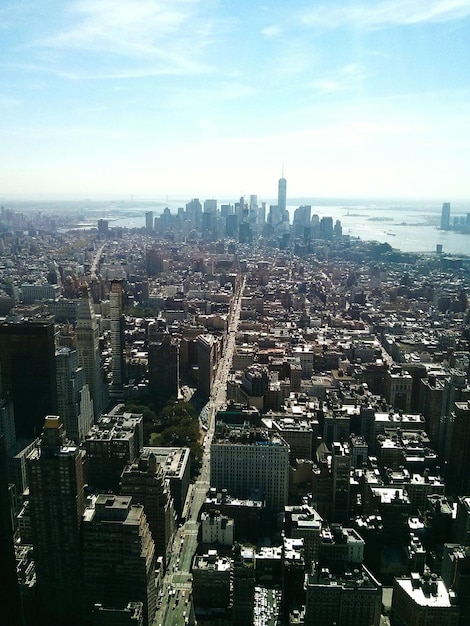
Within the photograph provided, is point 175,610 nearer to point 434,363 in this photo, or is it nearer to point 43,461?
point 43,461

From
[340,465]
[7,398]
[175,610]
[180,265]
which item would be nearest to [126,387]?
[7,398]

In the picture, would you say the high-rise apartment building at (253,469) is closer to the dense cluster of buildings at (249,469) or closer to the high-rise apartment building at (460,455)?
the dense cluster of buildings at (249,469)

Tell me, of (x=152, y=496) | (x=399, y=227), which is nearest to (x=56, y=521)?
(x=152, y=496)

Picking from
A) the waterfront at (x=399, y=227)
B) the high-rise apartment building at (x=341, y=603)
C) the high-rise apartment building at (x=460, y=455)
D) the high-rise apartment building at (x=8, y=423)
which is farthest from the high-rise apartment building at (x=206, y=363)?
the waterfront at (x=399, y=227)

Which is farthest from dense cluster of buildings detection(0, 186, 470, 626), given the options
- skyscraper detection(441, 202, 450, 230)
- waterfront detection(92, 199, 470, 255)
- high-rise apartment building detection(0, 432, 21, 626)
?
skyscraper detection(441, 202, 450, 230)

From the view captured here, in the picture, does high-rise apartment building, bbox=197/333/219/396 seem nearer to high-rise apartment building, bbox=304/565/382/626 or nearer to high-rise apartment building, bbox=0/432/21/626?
high-rise apartment building, bbox=304/565/382/626

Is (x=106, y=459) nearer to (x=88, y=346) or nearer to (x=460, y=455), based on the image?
(x=88, y=346)
